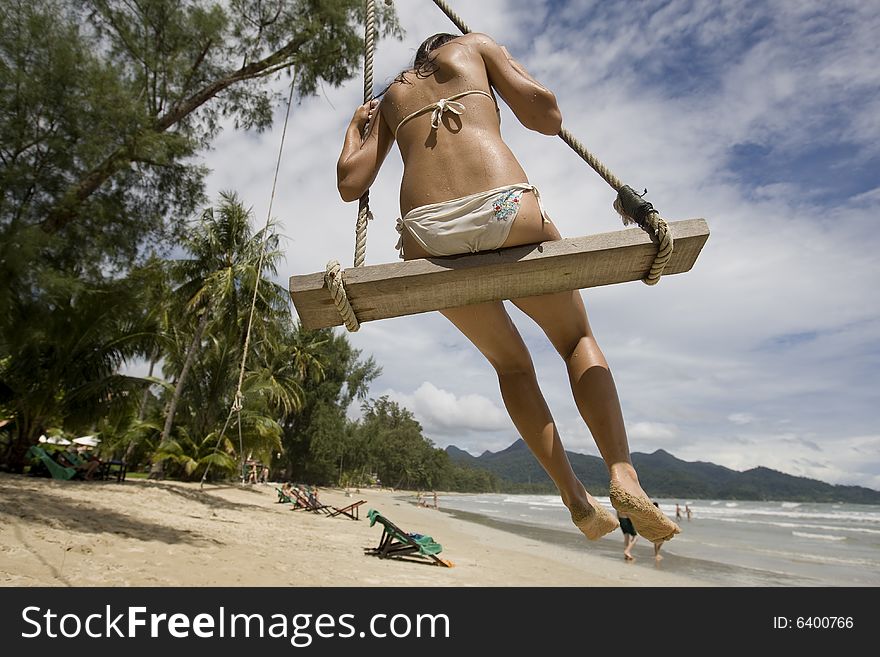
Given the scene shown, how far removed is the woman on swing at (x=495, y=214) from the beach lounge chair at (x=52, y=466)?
15.2 metres

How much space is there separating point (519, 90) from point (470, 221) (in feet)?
2.38

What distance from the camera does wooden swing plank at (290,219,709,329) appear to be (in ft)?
5.32

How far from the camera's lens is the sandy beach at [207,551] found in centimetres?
638

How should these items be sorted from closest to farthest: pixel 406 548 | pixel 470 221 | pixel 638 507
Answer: pixel 638 507
pixel 470 221
pixel 406 548

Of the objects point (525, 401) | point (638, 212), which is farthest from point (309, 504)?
point (638, 212)

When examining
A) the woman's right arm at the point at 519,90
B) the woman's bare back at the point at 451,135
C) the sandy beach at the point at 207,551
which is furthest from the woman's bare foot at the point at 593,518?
the sandy beach at the point at 207,551

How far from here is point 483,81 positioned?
2.12 metres

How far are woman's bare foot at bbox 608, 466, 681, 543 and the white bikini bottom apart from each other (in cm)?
81

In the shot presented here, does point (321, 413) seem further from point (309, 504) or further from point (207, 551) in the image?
point (207, 551)

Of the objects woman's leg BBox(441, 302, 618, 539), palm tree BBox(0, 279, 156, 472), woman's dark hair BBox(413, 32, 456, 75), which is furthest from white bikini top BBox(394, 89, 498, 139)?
palm tree BBox(0, 279, 156, 472)

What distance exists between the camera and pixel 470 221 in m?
1.70

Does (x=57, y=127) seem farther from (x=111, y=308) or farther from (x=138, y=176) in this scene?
(x=111, y=308)

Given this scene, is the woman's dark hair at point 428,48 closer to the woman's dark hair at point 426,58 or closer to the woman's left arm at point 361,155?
the woman's dark hair at point 426,58

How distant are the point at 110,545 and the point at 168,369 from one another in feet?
59.7
